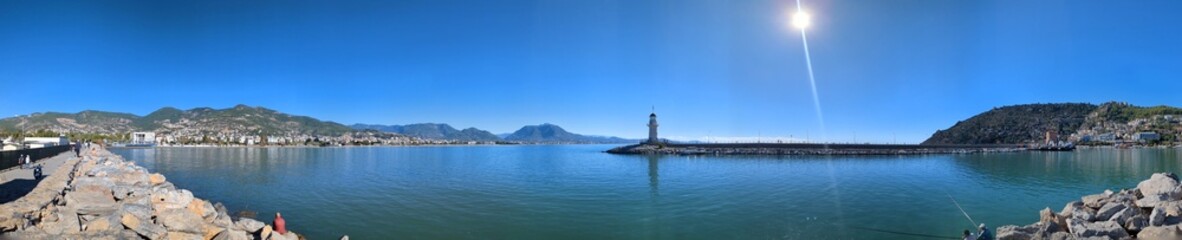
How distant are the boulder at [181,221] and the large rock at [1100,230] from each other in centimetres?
1933

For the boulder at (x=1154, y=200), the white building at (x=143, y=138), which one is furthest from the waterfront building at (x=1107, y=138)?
the white building at (x=143, y=138)

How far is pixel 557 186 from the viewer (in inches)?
1066

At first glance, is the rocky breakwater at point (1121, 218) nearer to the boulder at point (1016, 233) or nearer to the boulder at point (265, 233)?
the boulder at point (1016, 233)

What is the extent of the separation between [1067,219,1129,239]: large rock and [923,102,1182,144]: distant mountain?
126 meters

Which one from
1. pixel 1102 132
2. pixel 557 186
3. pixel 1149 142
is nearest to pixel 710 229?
pixel 557 186

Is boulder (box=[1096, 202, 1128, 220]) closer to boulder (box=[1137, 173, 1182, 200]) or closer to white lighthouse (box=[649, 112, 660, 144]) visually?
boulder (box=[1137, 173, 1182, 200])

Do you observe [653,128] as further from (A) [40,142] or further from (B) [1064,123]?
(B) [1064,123]

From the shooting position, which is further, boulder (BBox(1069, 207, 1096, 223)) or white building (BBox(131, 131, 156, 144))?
white building (BBox(131, 131, 156, 144))

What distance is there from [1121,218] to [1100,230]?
117 cm

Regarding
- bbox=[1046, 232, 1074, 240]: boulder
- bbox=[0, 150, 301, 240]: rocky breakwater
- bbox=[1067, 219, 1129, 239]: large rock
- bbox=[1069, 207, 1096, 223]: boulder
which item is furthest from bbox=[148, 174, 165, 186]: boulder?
bbox=[1069, 207, 1096, 223]: boulder

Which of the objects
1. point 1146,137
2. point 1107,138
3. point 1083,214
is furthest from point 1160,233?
point 1107,138

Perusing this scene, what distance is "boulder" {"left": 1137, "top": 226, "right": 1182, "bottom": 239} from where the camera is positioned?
29.0 ft

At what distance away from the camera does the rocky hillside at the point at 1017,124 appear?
112 metres

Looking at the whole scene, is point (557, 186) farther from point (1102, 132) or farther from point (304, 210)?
point (1102, 132)
